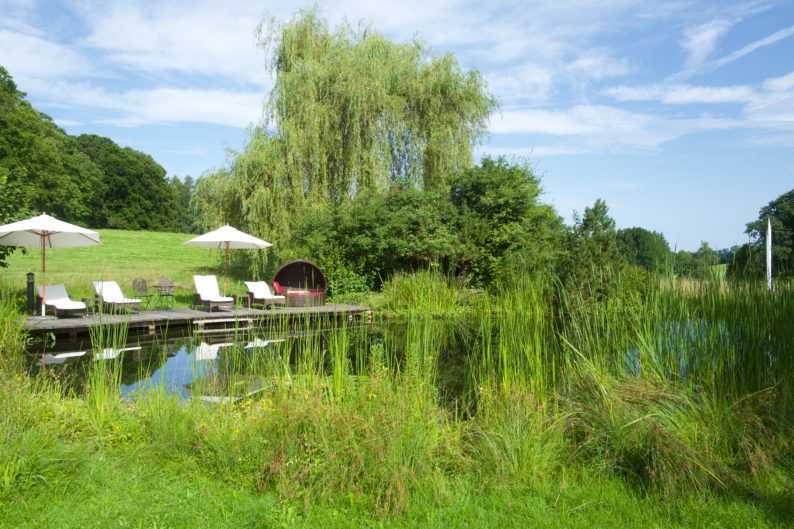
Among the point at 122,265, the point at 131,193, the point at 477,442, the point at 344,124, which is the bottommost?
the point at 477,442

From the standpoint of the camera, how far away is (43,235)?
1026cm

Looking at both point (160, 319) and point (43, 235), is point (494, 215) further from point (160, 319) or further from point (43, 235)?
point (43, 235)

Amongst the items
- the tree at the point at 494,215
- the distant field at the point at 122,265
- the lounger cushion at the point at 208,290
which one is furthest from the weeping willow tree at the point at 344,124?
the lounger cushion at the point at 208,290

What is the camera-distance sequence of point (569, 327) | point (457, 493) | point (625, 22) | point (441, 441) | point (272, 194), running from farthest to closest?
point (272, 194) < point (625, 22) < point (569, 327) < point (441, 441) < point (457, 493)

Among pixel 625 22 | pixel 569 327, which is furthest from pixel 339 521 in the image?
pixel 625 22

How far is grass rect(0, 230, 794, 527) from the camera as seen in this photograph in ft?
9.36

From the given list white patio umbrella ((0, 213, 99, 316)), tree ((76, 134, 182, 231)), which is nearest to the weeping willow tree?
white patio umbrella ((0, 213, 99, 316))

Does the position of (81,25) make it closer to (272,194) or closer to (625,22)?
(272,194)

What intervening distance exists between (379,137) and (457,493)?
1472 centimetres

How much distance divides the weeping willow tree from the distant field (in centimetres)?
300

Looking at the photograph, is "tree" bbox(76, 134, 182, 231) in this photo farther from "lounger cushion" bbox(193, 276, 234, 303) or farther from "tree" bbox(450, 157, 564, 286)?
"tree" bbox(450, 157, 564, 286)

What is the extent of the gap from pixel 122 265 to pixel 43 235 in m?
11.9

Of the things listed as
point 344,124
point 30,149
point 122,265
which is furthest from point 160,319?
point 30,149

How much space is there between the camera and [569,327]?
464 cm
